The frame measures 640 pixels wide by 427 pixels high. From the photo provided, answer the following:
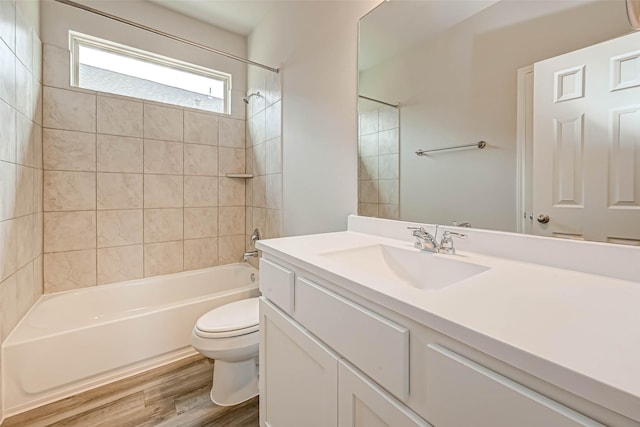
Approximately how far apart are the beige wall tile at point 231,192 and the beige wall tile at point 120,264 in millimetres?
802

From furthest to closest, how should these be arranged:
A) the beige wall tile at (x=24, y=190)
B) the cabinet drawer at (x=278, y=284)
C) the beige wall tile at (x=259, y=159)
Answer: the beige wall tile at (x=259, y=159) < the beige wall tile at (x=24, y=190) < the cabinet drawer at (x=278, y=284)

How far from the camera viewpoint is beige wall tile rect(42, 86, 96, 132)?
193 centimetres

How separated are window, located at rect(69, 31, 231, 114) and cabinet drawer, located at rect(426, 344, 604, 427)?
2755 millimetres

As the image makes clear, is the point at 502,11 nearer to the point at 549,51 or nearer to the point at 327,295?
the point at 549,51

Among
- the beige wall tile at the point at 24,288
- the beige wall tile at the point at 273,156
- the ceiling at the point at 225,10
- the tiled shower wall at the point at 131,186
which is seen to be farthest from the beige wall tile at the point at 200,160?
the beige wall tile at the point at 24,288

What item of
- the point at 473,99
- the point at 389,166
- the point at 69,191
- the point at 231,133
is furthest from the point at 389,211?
the point at 69,191

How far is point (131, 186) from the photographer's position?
2254mm

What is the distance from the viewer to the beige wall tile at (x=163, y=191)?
2.33 m

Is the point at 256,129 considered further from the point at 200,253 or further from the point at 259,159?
the point at 200,253

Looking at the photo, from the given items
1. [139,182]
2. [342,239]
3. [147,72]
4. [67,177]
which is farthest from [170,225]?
[342,239]

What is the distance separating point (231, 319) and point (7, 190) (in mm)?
1318

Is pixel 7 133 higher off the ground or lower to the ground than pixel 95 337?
higher

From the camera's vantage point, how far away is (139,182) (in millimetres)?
2285

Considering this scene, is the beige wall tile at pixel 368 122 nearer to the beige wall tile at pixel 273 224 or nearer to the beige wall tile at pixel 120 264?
the beige wall tile at pixel 273 224
